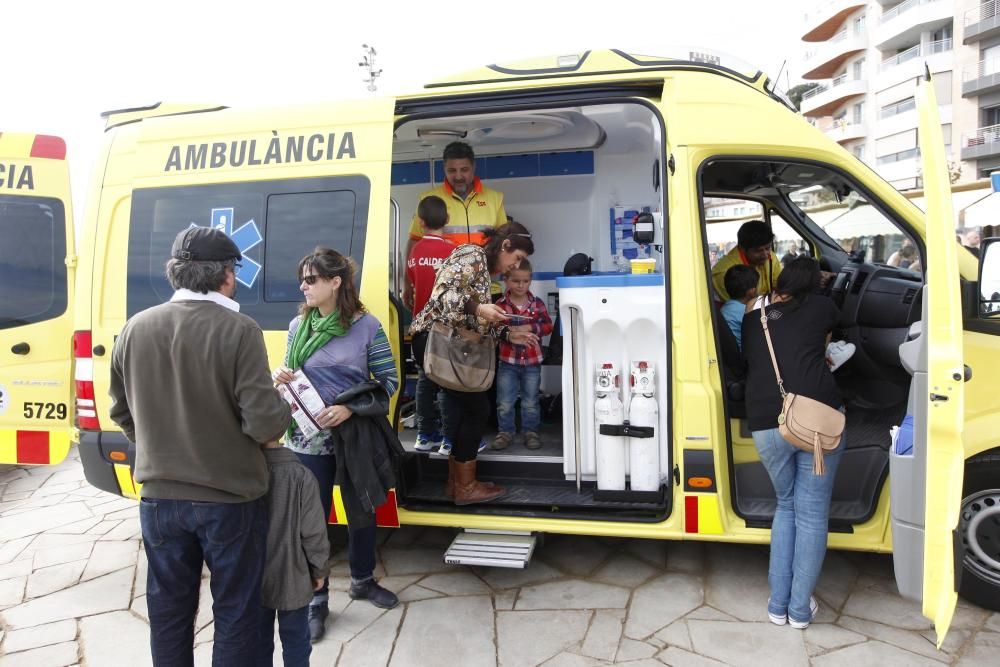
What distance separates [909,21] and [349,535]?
147 ft

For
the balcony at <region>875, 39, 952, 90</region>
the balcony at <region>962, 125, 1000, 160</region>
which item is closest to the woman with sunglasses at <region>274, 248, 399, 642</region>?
the balcony at <region>962, 125, 1000, 160</region>

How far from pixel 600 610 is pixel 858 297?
2310mm

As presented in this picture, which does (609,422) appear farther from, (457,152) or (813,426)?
(457,152)

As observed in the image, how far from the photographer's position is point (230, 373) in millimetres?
1905

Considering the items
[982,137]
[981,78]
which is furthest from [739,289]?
[981,78]

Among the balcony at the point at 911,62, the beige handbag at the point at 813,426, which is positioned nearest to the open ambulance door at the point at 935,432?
the beige handbag at the point at 813,426

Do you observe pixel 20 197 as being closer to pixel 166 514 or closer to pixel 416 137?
pixel 416 137

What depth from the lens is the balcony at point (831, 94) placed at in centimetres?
4097

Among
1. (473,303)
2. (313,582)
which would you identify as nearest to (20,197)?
(473,303)

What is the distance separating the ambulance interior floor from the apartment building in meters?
26.8

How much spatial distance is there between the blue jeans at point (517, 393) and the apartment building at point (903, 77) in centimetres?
2646

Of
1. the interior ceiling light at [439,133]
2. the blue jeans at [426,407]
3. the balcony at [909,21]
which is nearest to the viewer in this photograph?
the blue jeans at [426,407]

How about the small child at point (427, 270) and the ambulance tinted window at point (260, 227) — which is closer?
the ambulance tinted window at point (260, 227)

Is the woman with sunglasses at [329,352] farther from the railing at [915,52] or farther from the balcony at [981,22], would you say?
the railing at [915,52]
